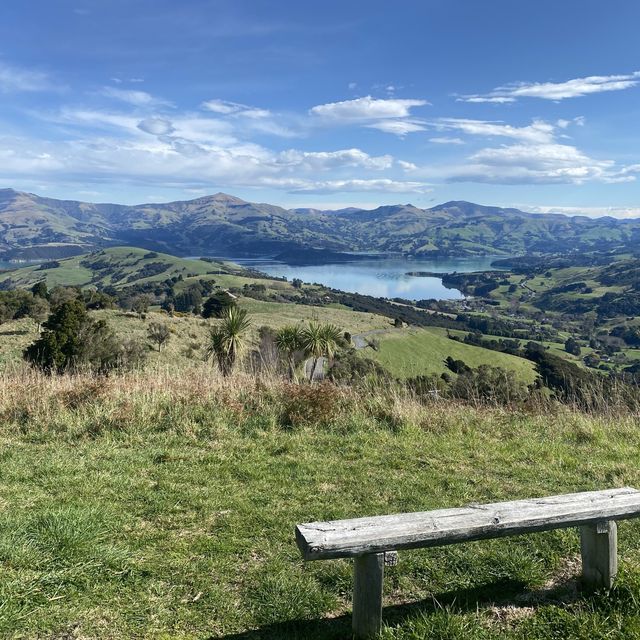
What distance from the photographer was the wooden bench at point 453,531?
10.1ft

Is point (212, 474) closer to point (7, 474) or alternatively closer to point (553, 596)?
point (7, 474)

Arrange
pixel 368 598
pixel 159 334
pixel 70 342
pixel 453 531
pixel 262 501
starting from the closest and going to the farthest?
1. pixel 368 598
2. pixel 453 531
3. pixel 262 501
4. pixel 70 342
5. pixel 159 334

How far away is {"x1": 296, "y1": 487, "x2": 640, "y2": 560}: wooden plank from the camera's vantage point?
3061 millimetres

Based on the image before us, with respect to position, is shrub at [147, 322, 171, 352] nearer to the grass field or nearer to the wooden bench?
the grass field

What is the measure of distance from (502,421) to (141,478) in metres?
5.99

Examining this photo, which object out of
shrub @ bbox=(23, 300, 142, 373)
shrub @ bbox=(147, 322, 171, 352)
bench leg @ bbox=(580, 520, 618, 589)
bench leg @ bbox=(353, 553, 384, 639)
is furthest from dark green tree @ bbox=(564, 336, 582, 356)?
bench leg @ bbox=(353, 553, 384, 639)

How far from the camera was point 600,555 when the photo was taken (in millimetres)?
3615

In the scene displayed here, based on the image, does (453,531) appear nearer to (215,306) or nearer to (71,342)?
(71,342)

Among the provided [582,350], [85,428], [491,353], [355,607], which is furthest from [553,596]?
[582,350]

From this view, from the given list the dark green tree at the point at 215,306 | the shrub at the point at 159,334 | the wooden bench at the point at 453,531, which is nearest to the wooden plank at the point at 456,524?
the wooden bench at the point at 453,531

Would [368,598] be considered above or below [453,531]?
below

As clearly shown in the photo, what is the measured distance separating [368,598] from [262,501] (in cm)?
222

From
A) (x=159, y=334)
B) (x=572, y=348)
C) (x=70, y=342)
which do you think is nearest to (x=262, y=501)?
(x=70, y=342)

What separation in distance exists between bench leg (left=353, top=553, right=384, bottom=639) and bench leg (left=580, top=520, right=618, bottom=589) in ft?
5.59
